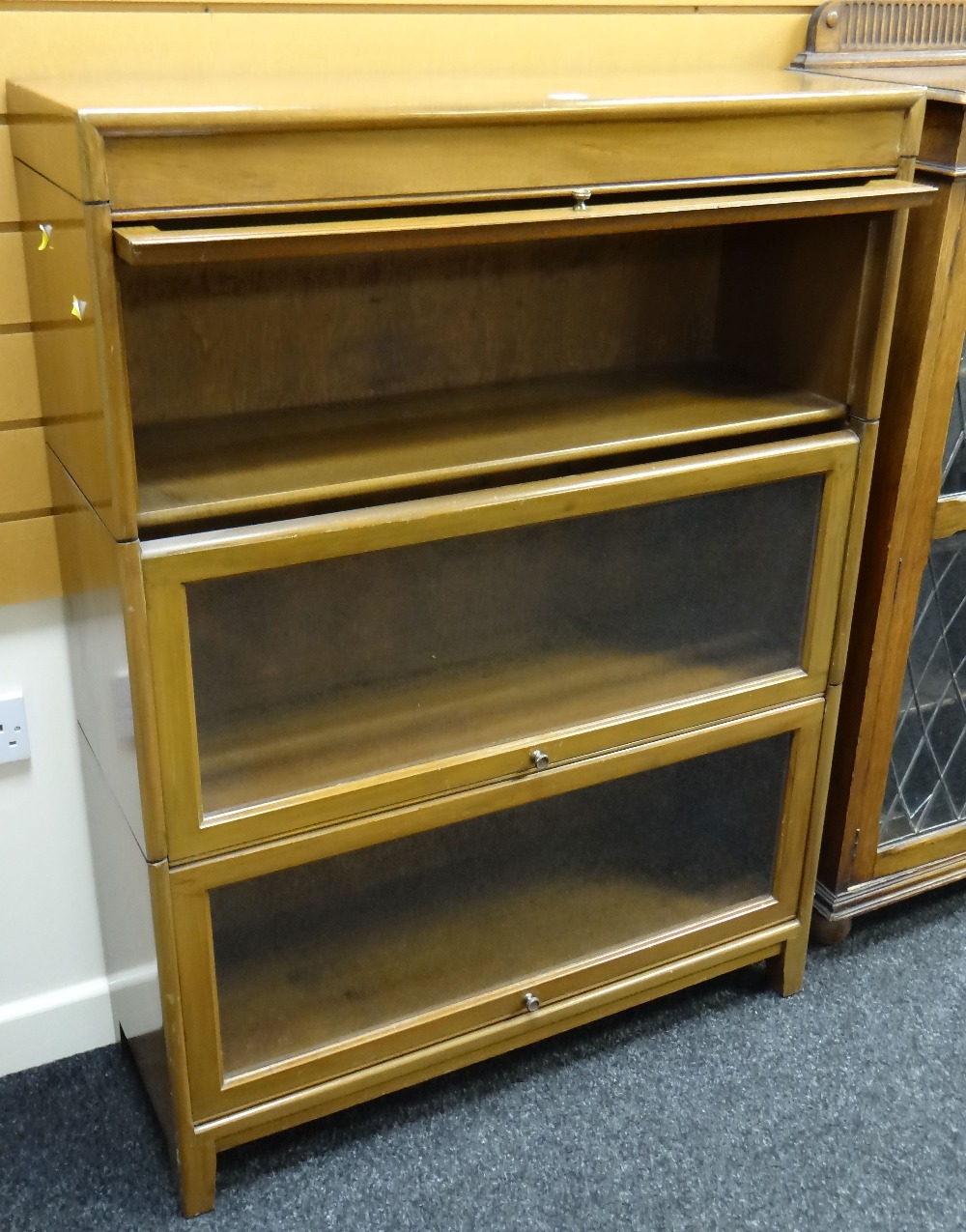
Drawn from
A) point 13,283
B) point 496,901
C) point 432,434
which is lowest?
point 496,901

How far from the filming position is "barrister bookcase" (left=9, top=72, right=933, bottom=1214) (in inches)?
37.7

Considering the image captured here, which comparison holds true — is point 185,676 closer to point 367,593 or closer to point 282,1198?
point 367,593

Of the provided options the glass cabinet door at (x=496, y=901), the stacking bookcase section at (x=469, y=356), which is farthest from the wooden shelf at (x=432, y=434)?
the glass cabinet door at (x=496, y=901)

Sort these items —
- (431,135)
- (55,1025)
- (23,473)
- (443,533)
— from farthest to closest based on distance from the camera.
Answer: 1. (55,1025)
2. (23,473)
3. (443,533)
4. (431,135)

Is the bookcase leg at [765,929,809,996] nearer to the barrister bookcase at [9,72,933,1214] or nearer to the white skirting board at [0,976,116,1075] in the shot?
the barrister bookcase at [9,72,933,1214]

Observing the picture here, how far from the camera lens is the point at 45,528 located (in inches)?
48.9

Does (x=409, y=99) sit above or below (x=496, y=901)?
above

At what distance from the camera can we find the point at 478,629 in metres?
1.28

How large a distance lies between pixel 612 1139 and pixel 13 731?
79cm

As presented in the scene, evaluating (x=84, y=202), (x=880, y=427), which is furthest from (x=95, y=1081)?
(x=880, y=427)

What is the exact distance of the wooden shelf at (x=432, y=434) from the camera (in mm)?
1031

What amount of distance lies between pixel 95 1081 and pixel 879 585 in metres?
1.09

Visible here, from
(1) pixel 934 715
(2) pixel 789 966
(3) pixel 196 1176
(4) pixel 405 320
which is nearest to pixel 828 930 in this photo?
(2) pixel 789 966

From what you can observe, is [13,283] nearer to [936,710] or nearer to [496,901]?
[496,901]
